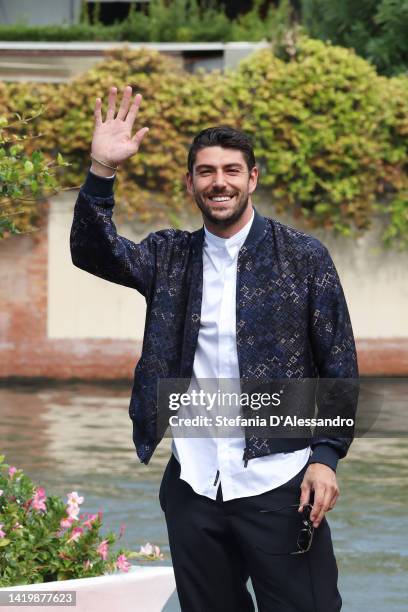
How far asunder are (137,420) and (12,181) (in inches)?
58.9

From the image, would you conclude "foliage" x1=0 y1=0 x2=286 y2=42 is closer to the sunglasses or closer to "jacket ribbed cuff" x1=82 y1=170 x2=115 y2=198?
"jacket ribbed cuff" x1=82 y1=170 x2=115 y2=198

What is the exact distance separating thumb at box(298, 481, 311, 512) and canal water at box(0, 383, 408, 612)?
9.32 ft

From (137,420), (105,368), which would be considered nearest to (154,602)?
(137,420)

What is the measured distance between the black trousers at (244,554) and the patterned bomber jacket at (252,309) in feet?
0.47

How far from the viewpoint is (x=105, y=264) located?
12.4 feet

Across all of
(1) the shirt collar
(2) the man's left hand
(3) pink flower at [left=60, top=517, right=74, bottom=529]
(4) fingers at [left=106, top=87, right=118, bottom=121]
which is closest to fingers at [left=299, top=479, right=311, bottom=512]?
(2) the man's left hand

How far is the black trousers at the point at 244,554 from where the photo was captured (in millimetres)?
3660

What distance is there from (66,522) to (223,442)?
127 cm

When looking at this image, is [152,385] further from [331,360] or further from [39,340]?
[39,340]

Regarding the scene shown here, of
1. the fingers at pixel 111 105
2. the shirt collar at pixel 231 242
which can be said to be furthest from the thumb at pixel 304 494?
the fingers at pixel 111 105

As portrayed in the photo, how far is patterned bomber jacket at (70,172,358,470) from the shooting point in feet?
12.2

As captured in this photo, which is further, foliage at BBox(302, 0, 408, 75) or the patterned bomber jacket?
foliage at BBox(302, 0, 408, 75)

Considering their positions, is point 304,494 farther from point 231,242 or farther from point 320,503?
point 231,242

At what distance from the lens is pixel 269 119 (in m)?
14.7
